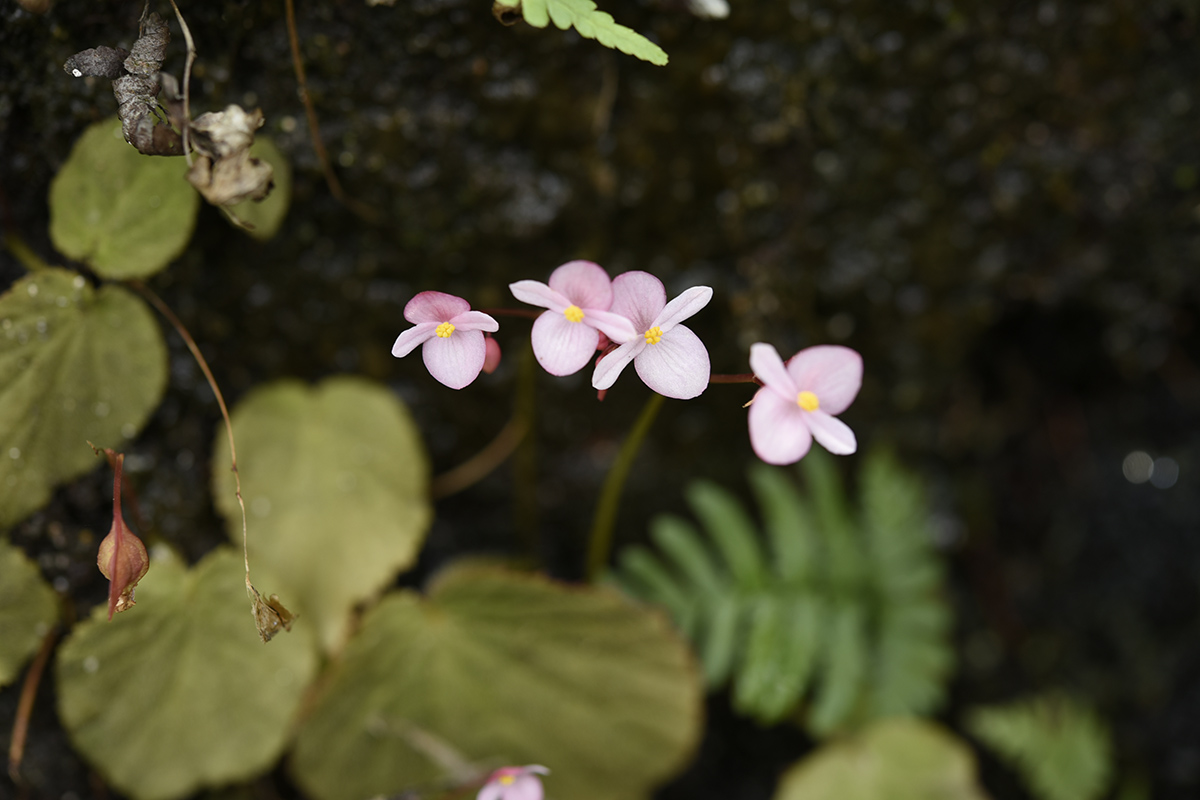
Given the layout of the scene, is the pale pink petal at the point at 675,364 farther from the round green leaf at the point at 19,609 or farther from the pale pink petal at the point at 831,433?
the round green leaf at the point at 19,609

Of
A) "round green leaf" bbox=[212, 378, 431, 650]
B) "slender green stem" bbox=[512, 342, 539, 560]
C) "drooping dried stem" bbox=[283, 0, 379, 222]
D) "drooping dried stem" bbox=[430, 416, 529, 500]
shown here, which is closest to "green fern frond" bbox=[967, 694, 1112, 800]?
"slender green stem" bbox=[512, 342, 539, 560]

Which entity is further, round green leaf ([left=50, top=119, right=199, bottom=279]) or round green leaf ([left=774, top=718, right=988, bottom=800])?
round green leaf ([left=774, top=718, right=988, bottom=800])

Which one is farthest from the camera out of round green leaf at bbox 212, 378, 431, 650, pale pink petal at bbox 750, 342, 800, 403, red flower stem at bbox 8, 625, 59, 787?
round green leaf at bbox 212, 378, 431, 650

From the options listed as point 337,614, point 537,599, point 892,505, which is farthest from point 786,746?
point 337,614

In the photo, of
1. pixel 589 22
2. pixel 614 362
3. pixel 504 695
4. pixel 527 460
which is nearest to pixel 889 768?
pixel 504 695

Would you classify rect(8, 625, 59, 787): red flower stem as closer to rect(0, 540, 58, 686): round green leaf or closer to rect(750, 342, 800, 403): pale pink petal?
rect(0, 540, 58, 686): round green leaf

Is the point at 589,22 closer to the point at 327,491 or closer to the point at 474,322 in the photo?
the point at 474,322

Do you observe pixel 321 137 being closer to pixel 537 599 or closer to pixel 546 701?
pixel 537 599
